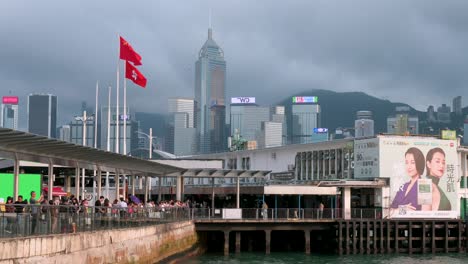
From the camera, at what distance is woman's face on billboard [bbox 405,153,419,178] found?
71438 millimetres

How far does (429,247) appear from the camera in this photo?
65.8 m

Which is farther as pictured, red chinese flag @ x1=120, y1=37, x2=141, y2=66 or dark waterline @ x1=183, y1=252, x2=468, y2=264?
red chinese flag @ x1=120, y1=37, x2=141, y2=66

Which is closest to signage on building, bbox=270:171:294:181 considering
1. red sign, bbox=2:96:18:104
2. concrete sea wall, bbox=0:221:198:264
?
concrete sea wall, bbox=0:221:198:264

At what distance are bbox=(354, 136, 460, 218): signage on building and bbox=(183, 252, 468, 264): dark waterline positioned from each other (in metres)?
9.15

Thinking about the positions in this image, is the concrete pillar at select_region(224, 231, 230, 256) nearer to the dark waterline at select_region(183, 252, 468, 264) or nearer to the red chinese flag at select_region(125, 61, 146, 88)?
the dark waterline at select_region(183, 252, 468, 264)

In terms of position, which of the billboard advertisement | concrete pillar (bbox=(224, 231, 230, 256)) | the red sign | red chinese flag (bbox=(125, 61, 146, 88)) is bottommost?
concrete pillar (bbox=(224, 231, 230, 256))

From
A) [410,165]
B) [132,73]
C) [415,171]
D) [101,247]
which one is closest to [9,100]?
[132,73]

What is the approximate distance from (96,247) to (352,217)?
1524 inches

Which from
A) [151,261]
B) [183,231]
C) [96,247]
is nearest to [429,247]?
[183,231]

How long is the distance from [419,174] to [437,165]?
227cm

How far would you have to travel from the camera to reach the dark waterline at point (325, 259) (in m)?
55.6

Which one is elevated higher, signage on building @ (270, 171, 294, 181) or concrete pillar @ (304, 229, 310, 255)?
signage on building @ (270, 171, 294, 181)

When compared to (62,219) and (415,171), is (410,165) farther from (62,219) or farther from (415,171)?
(62,219)

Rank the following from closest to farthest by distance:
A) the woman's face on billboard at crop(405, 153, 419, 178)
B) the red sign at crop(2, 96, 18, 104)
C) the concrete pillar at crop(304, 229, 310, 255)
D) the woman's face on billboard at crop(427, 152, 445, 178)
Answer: the concrete pillar at crop(304, 229, 310, 255), the woman's face on billboard at crop(405, 153, 419, 178), the woman's face on billboard at crop(427, 152, 445, 178), the red sign at crop(2, 96, 18, 104)
